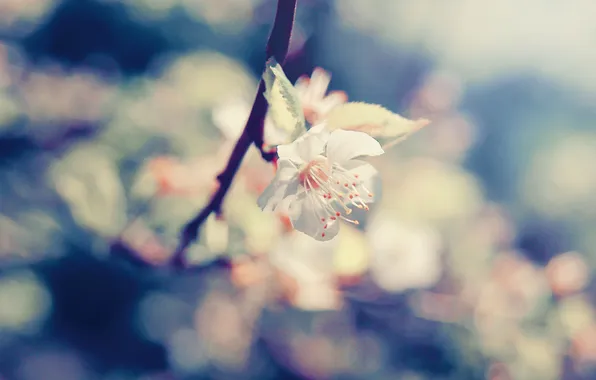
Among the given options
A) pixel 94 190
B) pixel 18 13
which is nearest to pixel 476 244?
pixel 94 190

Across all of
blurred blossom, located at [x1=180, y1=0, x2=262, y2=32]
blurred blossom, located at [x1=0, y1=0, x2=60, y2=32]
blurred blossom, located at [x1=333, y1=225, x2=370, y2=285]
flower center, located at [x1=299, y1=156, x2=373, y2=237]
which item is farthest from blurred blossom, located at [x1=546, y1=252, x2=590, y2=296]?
blurred blossom, located at [x1=0, y1=0, x2=60, y2=32]

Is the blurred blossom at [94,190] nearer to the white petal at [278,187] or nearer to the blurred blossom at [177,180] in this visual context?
the blurred blossom at [177,180]

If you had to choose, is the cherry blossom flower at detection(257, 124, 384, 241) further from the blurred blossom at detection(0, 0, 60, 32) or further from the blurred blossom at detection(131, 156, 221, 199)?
the blurred blossom at detection(0, 0, 60, 32)

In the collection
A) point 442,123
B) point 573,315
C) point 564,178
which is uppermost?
point 564,178

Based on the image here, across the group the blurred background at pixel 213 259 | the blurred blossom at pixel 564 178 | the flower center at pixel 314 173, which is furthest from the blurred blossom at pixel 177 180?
the blurred blossom at pixel 564 178

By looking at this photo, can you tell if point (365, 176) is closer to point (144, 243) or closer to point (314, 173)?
point (314, 173)

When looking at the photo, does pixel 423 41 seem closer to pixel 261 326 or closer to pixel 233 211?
pixel 261 326

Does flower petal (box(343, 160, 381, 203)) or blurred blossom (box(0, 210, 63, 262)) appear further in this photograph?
blurred blossom (box(0, 210, 63, 262))

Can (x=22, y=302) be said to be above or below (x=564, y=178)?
below
